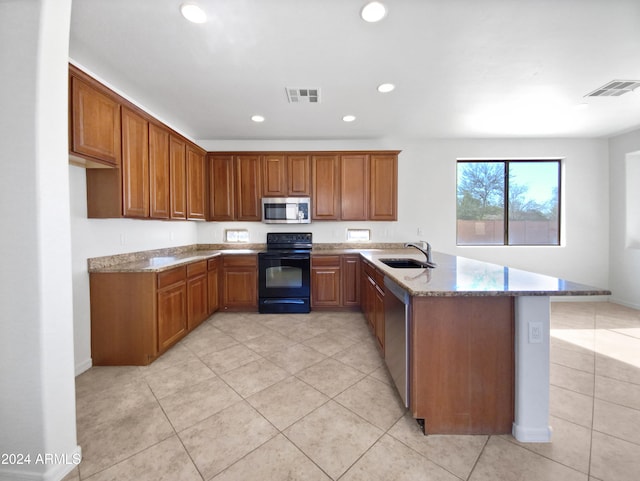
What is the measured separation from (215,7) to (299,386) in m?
2.86

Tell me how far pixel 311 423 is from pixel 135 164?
9.35 feet

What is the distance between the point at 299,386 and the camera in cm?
200

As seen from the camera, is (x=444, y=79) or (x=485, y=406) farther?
(x=444, y=79)

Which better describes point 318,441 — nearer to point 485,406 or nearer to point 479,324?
point 485,406

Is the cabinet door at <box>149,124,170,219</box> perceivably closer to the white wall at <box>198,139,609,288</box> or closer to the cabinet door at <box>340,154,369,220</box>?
the white wall at <box>198,139,609,288</box>

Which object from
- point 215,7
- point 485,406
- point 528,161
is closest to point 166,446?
point 485,406

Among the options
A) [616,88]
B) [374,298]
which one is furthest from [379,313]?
[616,88]

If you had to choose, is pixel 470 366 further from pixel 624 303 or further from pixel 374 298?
pixel 624 303

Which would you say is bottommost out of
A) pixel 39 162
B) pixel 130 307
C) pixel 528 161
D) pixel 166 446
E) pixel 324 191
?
pixel 166 446

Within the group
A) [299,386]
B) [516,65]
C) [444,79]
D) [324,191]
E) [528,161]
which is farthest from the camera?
[528,161]

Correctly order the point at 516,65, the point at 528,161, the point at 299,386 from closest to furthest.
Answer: the point at 299,386, the point at 516,65, the point at 528,161

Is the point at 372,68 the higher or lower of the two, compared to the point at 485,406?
higher

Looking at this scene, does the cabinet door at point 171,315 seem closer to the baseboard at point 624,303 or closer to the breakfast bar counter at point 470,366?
the breakfast bar counter at point 470,366

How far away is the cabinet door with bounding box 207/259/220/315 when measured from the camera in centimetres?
347
